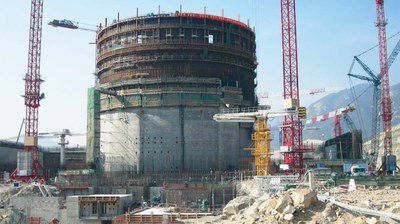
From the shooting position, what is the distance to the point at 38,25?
97.1 m

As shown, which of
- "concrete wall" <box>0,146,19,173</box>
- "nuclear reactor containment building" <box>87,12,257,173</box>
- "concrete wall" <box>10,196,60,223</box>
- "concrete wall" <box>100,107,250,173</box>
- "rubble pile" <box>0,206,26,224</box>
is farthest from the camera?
"concrete wall" <box>0,146,19,173</box>

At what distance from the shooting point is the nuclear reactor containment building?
8075 centimetres

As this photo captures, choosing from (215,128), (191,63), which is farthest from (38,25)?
(215,128)

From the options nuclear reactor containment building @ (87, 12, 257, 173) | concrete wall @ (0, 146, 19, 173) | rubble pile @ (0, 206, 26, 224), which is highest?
nuclear reactor containment building @ (87, 12, 257, 173)

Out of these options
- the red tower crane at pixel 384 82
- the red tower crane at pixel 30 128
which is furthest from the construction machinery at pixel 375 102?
the red tower crane at pixel 30 128

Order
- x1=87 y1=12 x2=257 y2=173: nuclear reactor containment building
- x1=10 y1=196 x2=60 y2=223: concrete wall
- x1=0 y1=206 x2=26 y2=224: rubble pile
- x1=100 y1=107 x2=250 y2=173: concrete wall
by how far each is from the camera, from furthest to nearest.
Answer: x1=87 y1=12 x2=257 y2=173: nuclear reactor containment building → x1=100 y1=107 x2=250 y2=173: concrete wall → x1=10 y1=196 x2=60 y2=223: concrete wall → x1=0 y1=206 x2=26 y2=224: rubble pile

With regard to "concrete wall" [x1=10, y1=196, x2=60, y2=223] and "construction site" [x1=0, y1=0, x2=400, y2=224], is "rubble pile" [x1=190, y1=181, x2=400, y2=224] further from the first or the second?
"concrete wall" [x1=10, y1=196, x2=60, y2=223]

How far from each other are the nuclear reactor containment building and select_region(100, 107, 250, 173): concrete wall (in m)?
0.17

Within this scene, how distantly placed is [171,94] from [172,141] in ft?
26.3

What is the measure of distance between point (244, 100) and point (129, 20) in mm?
25860

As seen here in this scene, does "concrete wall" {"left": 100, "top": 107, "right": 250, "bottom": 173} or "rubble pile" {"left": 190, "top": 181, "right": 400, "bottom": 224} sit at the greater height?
"concrete wall" {"left": 100, "top": 107, "right": 250, "bottom": 173}

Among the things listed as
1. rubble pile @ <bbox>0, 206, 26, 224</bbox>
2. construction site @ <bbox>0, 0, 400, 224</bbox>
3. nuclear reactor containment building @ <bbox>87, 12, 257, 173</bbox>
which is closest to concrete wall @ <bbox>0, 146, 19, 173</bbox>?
construction site @ <bbox>0, 0, 400, 224</bbox>

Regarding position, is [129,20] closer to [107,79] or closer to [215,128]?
[107,79]

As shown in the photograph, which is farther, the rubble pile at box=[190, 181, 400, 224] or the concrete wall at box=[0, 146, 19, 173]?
the concrete wall at box=[0, 146, 19, 173]
